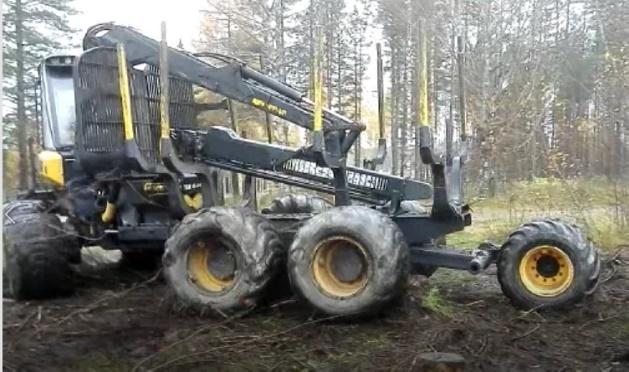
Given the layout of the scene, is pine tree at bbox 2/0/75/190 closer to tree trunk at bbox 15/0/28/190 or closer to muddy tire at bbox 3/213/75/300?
tree trunk at bbox 15/0/28/190

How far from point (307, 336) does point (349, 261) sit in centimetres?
69

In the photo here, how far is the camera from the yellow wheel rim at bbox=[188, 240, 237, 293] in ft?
18.4

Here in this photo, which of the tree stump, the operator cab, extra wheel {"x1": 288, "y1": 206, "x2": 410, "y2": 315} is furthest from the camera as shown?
the operator cab

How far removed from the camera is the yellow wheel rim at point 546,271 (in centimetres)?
542

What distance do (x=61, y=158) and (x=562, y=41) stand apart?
19.7m

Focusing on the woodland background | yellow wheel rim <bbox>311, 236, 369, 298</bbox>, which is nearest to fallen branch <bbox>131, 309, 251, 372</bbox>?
yellow wheel rim <bbox>311, 236, 369, 298</bbox>

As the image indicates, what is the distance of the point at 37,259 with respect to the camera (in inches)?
234

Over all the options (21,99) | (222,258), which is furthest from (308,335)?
(21,99)

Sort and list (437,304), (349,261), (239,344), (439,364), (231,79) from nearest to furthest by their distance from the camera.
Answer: (439,364), (239,344), (349,261), (437,304), (231,79)

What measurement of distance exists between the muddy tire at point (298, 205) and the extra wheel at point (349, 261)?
214cm

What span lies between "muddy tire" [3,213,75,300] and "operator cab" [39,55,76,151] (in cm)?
97

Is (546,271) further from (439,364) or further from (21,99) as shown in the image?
(21,99)

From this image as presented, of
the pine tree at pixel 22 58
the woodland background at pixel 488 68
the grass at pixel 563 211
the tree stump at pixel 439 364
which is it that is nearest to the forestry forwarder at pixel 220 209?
the pine tree at pixel 22 58

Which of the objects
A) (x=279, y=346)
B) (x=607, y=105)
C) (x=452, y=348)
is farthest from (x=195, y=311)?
(x=607, y=105)
